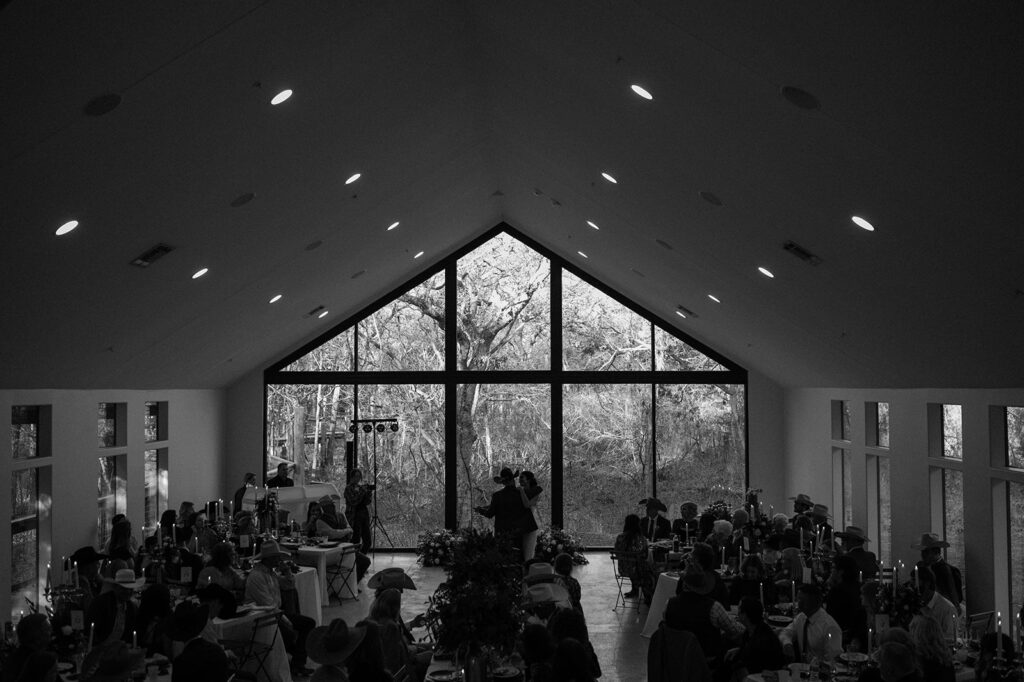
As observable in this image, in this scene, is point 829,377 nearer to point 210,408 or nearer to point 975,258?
point 975,258

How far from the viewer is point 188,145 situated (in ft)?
21.1

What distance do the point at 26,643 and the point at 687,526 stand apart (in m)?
8.28

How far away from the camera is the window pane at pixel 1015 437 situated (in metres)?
8.80

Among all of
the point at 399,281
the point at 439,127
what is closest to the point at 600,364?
the point at 399,281

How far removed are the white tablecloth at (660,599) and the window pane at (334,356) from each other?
719 cm

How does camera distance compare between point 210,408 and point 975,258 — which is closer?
point 975,258

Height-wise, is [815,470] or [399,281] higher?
[399,281]

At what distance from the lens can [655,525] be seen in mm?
12758

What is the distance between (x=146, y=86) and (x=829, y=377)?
31.9ft

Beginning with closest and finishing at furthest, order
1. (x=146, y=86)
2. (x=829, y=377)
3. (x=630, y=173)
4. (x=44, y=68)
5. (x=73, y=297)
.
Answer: (x=44, y=68) < (x=146, y=86) < (x=73, y=297) < (x=630, y=173) < (x=829, y=377)

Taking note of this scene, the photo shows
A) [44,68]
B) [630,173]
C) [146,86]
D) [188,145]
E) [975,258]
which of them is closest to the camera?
[44,68]

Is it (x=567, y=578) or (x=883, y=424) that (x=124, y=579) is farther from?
(x=883, y=424)

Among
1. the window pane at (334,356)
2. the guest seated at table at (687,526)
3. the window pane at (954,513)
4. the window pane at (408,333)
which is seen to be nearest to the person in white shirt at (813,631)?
the window pane at (954,513)

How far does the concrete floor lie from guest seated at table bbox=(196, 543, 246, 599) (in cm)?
171
